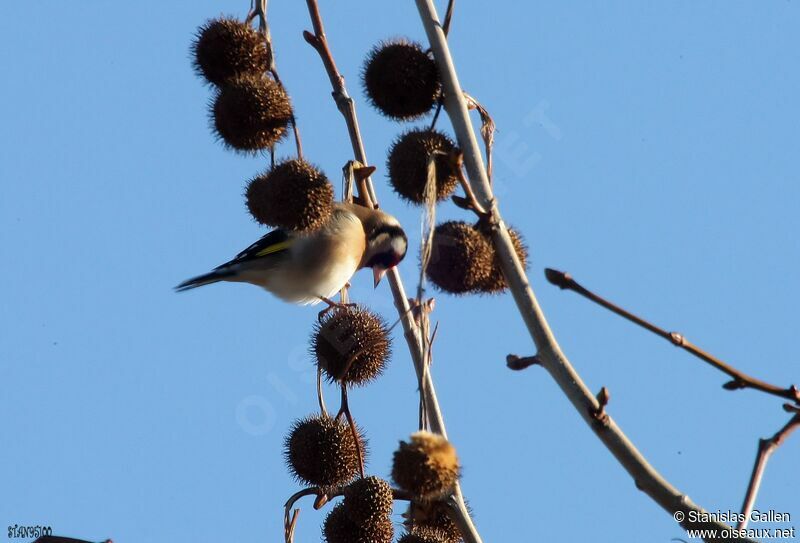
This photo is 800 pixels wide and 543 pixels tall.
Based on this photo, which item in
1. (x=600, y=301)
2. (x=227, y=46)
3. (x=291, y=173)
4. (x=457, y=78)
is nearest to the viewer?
(x=600, y=301)

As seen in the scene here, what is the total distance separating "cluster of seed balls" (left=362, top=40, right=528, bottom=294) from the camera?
326cm

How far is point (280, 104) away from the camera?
4223mm

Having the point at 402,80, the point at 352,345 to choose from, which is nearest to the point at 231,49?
the point at 402,80

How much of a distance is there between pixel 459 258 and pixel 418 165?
62 centimetres

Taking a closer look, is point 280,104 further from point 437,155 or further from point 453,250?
point 453,250

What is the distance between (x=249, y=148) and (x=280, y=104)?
10.3 inches

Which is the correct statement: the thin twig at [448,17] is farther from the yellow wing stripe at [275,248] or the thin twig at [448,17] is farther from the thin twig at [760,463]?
the yellow wing stripe at [275,248]

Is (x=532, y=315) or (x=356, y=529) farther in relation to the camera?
(x=356, y=529)

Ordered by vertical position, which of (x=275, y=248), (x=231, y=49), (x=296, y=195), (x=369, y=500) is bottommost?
(x=369, y=500)

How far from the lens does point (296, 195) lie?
4.06m

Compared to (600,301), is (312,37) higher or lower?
higher

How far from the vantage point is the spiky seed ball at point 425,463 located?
2793 millimetres

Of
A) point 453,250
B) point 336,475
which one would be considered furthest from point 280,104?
point 336,475

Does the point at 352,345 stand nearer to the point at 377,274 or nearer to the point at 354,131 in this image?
the point at 354,131
